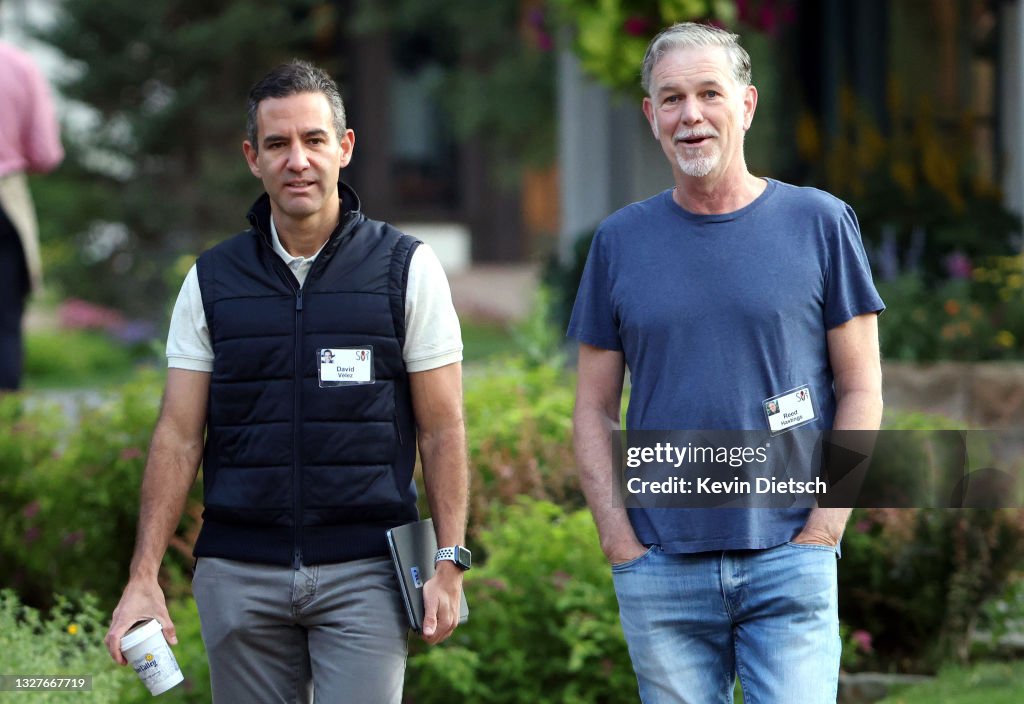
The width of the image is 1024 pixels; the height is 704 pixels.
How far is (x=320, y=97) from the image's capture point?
308cm

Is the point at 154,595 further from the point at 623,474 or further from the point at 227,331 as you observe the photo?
the point at 623,474

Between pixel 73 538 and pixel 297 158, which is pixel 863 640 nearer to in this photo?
pixel 297 158

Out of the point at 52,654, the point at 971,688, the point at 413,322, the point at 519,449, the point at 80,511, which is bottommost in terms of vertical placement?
the point at 971,688

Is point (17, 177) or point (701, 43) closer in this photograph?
point (701, 43)

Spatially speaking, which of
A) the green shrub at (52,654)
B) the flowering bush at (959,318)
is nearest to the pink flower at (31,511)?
the green shrub at (52,654)

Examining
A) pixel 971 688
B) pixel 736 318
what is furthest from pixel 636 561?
pixel 971 688

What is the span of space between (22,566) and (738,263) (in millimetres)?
3421

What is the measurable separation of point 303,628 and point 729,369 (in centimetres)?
99

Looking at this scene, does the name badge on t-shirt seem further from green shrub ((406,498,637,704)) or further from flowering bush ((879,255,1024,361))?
flowering bush ((879,255,1024,361))

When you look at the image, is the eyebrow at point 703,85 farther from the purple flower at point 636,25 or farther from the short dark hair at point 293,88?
the purple flower at point 636,25

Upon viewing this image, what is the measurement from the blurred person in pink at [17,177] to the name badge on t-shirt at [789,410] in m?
4.11

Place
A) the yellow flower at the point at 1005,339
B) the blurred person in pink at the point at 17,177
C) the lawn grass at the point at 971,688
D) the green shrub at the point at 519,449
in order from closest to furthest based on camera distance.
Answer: the lawn grass at the point at 971,688
the green shrub at the point at 519,449
the blurred person in pink at the point at 17,177
the yellow flower at the point at 1005,339

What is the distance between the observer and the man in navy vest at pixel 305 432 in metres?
3.01

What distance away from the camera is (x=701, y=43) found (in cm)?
291
